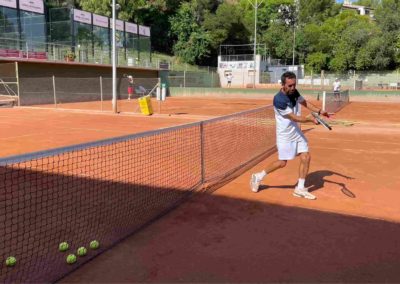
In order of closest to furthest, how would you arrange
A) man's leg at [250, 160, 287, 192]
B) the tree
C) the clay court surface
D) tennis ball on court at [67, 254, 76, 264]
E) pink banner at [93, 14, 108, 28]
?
the clay court surface < tennis ball on court at [67, 254, 76, 264] < man's leg at [250, 160, 287, 192] < pink banner at [93, 14, 108, 28] < the tree

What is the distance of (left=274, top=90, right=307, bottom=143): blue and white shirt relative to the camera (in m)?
5.98

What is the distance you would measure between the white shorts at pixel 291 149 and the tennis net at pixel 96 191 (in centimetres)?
135

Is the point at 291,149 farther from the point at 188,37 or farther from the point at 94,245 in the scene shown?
the point at 188,37

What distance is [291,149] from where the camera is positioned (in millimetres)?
6219

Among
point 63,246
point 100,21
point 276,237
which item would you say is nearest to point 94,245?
point 63,246

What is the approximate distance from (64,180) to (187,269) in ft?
12.7

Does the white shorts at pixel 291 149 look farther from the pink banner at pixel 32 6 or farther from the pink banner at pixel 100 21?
the pink banner at pixel 100 21

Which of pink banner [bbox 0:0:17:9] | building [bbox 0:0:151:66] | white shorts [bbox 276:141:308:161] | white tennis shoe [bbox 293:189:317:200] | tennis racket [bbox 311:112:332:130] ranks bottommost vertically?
white tennis shoe [bbox 293:189:317:200]

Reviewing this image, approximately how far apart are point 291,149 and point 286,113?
58 centimetres

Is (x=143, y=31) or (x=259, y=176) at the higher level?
(x=143, y=31)

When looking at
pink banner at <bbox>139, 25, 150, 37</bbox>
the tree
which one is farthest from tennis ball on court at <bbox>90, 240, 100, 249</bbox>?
the tree

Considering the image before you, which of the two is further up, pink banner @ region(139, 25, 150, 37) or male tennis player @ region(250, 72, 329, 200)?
pink banner @ region(139, 25, 150, 37)

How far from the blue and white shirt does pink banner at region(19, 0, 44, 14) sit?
111 ft

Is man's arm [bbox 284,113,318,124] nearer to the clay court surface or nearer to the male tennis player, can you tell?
the male tennis player
